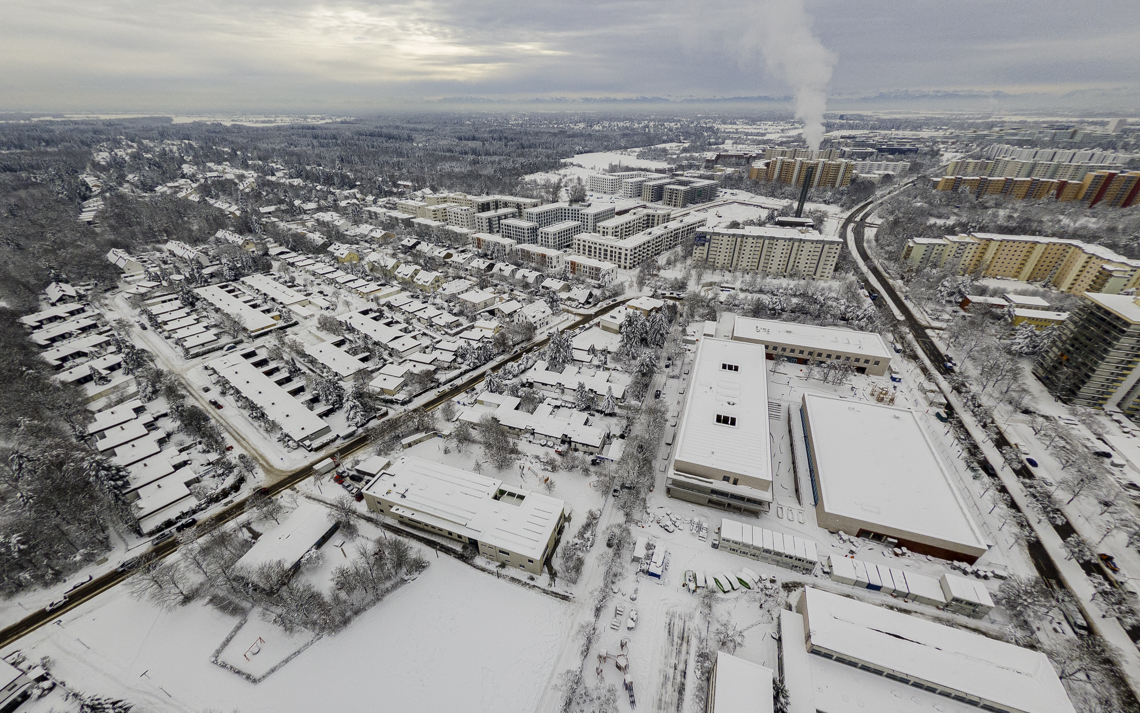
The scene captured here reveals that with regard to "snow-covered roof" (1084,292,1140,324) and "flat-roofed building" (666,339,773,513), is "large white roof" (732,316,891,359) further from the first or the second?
"snow-covered roof" (1084,292,1140,324)

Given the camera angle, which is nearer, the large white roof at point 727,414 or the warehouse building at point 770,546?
the warehouse building at point 770,546

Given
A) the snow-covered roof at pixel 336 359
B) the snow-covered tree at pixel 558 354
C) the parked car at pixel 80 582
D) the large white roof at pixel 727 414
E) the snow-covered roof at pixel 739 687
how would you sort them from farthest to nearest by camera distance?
1. the snow-covered tree at pixel 558 354
2. the snow-covered roof at pixel 336 359
3. the large white roof at pixel 727 414
4. the parked car at pixel 80 582
5. the snow-covered roof at pixel 739 687

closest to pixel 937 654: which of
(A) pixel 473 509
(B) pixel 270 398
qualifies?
(A) pixel 473 509

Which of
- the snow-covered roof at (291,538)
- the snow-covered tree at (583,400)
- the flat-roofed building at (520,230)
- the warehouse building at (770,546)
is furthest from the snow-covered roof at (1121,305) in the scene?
the flat-roofed building at (520,230)

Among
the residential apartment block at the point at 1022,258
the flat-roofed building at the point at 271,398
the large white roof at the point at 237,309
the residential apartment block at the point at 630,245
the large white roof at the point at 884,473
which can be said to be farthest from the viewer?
the residential apartment block at the point at 630,245

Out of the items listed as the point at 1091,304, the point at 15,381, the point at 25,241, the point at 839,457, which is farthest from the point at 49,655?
the point at 25,241

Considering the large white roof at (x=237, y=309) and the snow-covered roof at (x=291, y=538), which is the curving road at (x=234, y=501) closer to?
the snow-covered roof at (x=291, y=538)
